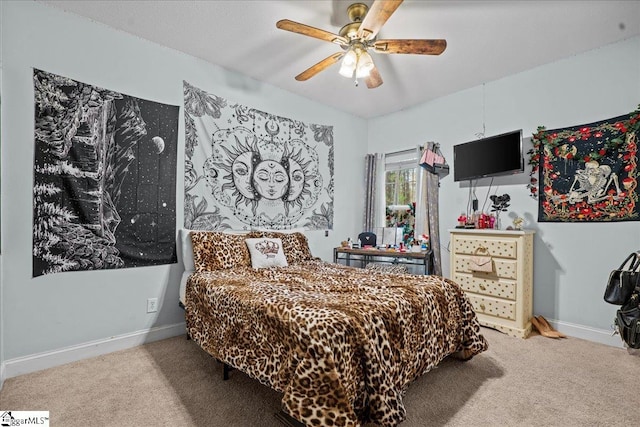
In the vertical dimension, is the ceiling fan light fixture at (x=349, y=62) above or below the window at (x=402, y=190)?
above

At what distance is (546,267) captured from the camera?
124 inches

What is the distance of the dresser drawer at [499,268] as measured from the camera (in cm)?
Result: 293

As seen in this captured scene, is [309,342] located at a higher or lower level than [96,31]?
lower

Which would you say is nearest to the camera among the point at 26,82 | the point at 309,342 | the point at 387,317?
the point at 309,342

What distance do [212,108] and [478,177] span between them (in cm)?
305

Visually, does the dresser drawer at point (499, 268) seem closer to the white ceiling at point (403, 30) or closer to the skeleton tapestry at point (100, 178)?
the white ceiling at point (403, 30)

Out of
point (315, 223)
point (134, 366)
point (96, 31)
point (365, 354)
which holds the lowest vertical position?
point (134, 366)

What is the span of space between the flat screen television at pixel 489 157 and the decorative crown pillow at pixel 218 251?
8.80 feet

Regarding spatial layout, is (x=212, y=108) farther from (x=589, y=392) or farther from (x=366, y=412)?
(x=589, y=392)

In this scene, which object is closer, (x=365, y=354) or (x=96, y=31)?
(x=365, y=354)

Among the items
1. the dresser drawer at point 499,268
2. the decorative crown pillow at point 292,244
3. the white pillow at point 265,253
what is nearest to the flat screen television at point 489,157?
the dresser drawer at point 499,268

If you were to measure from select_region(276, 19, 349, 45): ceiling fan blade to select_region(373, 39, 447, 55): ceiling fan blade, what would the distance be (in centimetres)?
27

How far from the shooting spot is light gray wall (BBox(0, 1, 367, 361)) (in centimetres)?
216

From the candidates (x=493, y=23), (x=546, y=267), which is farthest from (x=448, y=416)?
(x=493, y=23)
